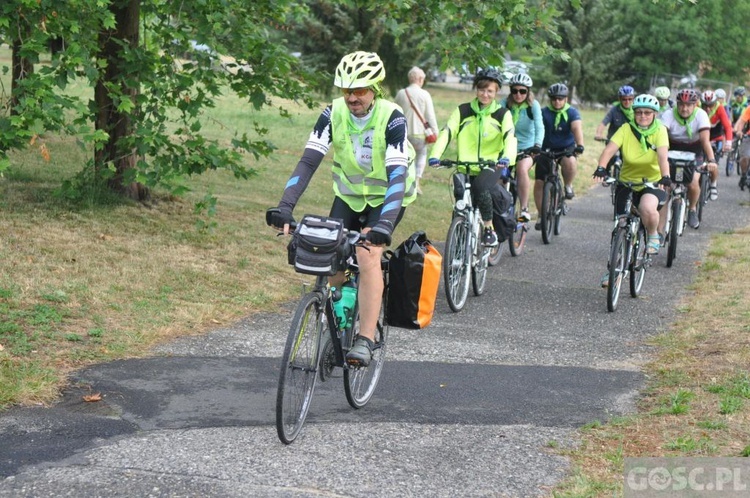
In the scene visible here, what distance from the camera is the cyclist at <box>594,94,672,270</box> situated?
10367 mm

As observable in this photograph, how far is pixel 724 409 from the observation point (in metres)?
6.34

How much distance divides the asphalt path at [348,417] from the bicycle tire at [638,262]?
0.82 meters

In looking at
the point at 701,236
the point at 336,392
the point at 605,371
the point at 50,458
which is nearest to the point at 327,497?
the point at 50,458

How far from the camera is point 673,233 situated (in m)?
12.3

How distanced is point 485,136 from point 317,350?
4959 mm

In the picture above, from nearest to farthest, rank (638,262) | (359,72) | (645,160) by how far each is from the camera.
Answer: (359,72) → (638,262) → (645,160)

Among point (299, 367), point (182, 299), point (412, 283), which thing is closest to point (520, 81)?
point (182, 299)

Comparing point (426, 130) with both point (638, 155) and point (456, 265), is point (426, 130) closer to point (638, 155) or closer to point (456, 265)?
point (638, 155)

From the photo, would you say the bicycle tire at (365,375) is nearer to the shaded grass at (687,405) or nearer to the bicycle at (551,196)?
the shaded grass at (687,405)

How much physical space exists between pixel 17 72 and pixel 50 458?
612 centimetres

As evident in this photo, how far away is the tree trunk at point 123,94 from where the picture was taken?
1062 centimetres

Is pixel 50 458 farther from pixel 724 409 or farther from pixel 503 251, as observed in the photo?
pixel 503 251

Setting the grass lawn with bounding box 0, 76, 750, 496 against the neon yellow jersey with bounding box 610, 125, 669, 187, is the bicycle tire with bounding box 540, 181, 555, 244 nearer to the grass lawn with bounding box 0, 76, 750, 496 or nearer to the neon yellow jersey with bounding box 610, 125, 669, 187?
the grass lawn with bounding box 0, 76, 750, 496

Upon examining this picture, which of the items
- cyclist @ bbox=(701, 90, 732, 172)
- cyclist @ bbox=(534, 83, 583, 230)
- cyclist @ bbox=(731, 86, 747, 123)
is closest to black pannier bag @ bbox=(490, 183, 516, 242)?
cyclist @ bbox=(534, 83, 583, 230)
